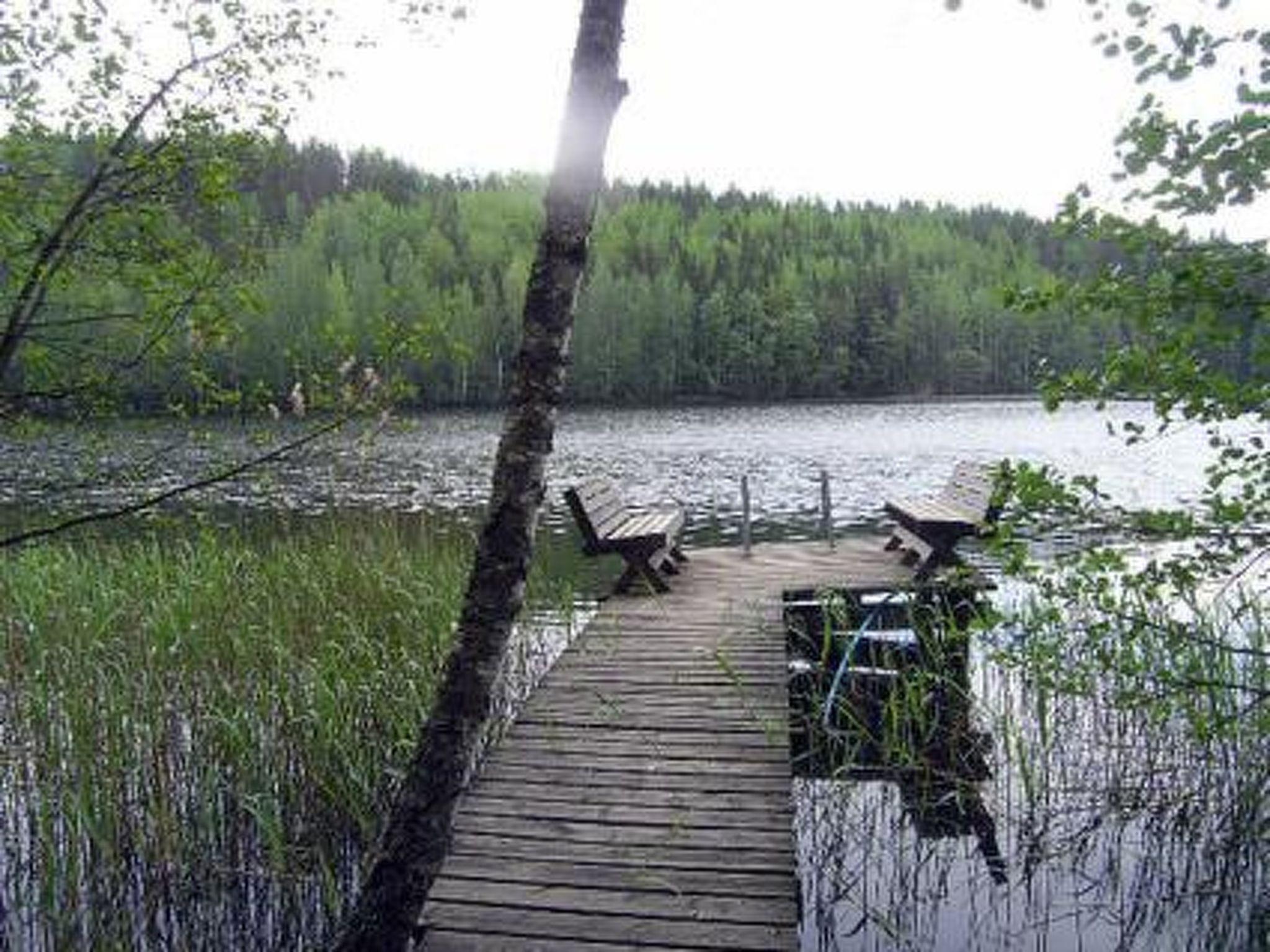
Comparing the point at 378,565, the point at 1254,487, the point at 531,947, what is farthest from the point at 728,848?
the point at 378,565

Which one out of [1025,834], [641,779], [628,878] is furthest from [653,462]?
[628,878]

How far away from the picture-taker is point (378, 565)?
9305mm

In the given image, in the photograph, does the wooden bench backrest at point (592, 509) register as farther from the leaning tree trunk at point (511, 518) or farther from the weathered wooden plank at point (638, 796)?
the leaning tree trunk at point (511, 518)

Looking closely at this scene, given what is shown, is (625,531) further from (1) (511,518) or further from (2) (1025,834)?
(1) (511,518)

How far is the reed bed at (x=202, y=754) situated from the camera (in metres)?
5.28

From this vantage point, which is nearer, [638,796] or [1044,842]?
[638,796]

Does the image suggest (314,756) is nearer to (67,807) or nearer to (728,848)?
(67,807)

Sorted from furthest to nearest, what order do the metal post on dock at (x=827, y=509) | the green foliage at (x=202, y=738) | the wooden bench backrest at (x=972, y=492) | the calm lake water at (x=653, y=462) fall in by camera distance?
the metal post on dock at (x=827, y=509) → the wooden bench backrest at (x=972, y=492) → the green foliage at (x=202, y=738) → the calm lake water at (x=653, y=462)

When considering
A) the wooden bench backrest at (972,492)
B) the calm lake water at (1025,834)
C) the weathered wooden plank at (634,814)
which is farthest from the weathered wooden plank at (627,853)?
the wooden bench backrest at (972,492)

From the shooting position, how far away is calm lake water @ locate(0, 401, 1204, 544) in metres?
5.10

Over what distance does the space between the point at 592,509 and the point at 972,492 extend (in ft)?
12.3

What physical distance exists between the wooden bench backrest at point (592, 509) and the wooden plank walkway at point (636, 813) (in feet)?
3.47

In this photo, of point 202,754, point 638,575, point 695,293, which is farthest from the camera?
point 695,293

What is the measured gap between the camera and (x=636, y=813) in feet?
16.8
